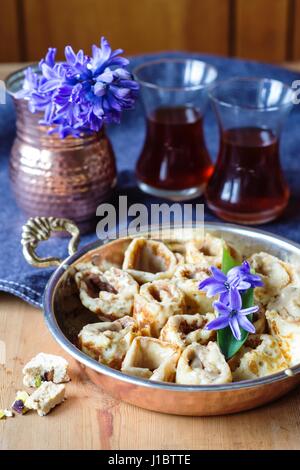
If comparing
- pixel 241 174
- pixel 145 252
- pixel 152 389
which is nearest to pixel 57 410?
pixel 152 389

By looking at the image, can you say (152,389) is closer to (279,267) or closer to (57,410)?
(57,410)

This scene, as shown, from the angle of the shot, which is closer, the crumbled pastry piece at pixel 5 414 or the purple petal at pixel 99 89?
the crumbled pastry piece at pixel 5 414

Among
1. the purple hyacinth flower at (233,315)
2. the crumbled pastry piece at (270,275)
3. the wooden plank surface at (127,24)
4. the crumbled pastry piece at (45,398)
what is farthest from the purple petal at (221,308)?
the wooden plank surface at (127,24)

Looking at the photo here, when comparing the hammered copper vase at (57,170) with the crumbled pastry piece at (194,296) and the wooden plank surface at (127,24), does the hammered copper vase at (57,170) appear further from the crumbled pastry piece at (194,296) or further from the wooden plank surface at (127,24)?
the wooden plank surface at (127,24)

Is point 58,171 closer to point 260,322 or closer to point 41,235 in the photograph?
point 41,235
